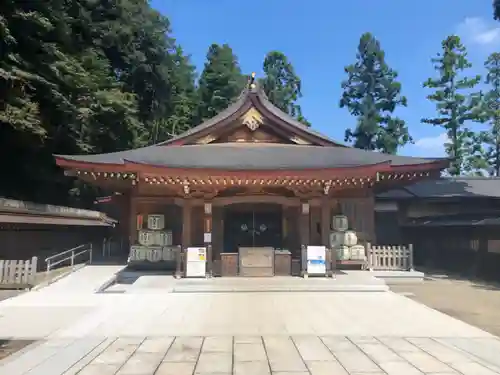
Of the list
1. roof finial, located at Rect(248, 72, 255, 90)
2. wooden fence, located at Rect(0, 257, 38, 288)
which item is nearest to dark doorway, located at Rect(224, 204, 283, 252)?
roof finial, located at Rect(248, 72, 255, 90)

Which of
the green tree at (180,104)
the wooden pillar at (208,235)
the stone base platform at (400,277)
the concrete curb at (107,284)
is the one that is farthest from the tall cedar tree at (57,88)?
the stone base platform at (400,277)

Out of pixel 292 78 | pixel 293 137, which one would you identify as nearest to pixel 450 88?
pixel 292 78

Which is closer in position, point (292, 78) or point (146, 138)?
point (146, 138)

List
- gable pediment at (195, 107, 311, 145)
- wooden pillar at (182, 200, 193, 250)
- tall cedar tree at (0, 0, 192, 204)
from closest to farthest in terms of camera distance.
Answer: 1. wooden pillar at (182, 200, 193, 250)
2. tall cedar tree at (0, 0, 192, 204)
3. gable pediment at (195, 107, 311, 145)

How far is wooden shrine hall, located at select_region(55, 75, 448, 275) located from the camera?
1431 cm

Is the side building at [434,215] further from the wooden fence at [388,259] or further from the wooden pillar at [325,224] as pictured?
the wooden pillar at [325,224]

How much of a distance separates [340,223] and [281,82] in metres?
46.4

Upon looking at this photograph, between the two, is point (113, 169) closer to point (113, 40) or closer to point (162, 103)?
point (113, 40)

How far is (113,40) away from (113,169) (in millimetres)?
19524

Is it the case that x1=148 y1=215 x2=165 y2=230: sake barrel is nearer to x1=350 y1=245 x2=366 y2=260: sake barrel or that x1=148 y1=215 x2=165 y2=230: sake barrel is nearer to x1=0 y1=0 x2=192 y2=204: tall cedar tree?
x1=0 y1=0 x2=192 y2=204: tall cedar tree

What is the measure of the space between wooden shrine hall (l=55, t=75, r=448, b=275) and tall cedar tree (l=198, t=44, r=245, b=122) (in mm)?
30995

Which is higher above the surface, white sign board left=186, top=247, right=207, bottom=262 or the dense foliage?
the dense foliage

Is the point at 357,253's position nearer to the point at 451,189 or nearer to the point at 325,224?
the point at 325,224

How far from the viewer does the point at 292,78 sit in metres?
60.7
